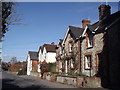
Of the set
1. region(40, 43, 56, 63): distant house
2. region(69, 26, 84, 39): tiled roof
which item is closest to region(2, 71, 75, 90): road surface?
region(69, 26, 84, 39): tiled roof

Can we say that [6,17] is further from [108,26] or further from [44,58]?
[44,58]

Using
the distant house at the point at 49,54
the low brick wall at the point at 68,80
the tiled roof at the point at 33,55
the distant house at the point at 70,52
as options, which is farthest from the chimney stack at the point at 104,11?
the tiled roof at the point at 33,55

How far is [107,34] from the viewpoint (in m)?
18.8

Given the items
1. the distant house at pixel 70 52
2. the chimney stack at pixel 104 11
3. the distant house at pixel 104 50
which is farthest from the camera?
the distant house at pixel 70 52

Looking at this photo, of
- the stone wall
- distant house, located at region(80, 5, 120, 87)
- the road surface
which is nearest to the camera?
the road surface

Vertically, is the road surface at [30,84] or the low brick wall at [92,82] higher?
the low brick wall at [92,82]

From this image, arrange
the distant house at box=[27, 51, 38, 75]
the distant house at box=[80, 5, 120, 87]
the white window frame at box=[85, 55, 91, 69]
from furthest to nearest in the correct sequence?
the distant house at box=[27, 51, 38, 75] → the white window frame at box=[85, 55, 91, 69] → the distant house at box=[80, 5, 120, 87]

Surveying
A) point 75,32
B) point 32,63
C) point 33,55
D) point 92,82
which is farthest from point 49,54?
point 92,82

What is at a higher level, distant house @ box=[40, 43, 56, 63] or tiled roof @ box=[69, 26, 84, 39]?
tiled roof @ box=[69, 26, 84, 39]

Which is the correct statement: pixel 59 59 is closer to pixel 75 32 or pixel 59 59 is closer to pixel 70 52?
pixel 70 52

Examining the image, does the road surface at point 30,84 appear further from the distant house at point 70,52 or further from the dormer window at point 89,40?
the dormer window at point 89,40

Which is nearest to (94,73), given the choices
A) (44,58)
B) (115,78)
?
(115,78)

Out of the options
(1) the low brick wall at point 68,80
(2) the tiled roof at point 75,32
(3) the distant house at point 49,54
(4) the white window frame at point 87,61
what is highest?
(2) the tiled roof at point 75,32

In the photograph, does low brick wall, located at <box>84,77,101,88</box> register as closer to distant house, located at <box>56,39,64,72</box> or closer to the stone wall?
the stone wall
